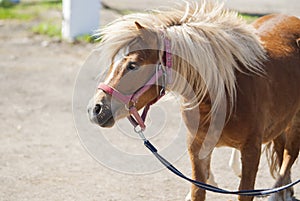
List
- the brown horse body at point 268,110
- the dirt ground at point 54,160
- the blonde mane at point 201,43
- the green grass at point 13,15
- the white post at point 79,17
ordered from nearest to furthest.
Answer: the blonde mane at point 201,43 < the brown horse body at point 268,110 < the dirt ground at point 54,160 < the white post at point 79,17 < the green grass at point 13,15

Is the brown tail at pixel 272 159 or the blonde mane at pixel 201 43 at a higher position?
the blonde mane at pixel 201 43

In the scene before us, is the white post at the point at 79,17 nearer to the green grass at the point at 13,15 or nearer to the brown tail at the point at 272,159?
the green grass at the point at 13,15

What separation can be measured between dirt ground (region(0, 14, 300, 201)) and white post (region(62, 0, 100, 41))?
1572mm

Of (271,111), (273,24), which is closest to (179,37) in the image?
(271,111)

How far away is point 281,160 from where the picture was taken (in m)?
5.41

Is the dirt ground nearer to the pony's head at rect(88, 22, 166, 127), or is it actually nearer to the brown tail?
the brown tail

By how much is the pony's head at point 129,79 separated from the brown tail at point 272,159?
1871mm

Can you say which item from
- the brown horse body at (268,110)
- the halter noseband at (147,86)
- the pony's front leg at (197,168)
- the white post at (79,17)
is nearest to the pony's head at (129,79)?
the halter noseband at (147,86)

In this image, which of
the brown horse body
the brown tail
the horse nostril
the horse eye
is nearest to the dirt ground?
the brown tail

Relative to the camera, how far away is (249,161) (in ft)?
14.2

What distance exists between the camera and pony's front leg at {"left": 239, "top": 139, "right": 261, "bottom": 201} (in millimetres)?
4297

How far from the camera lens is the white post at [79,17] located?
37.0 ft

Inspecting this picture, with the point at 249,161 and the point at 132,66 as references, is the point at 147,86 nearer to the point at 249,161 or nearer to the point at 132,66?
the point at 132,66

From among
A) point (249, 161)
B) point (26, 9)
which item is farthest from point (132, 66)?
point (26, 9)
